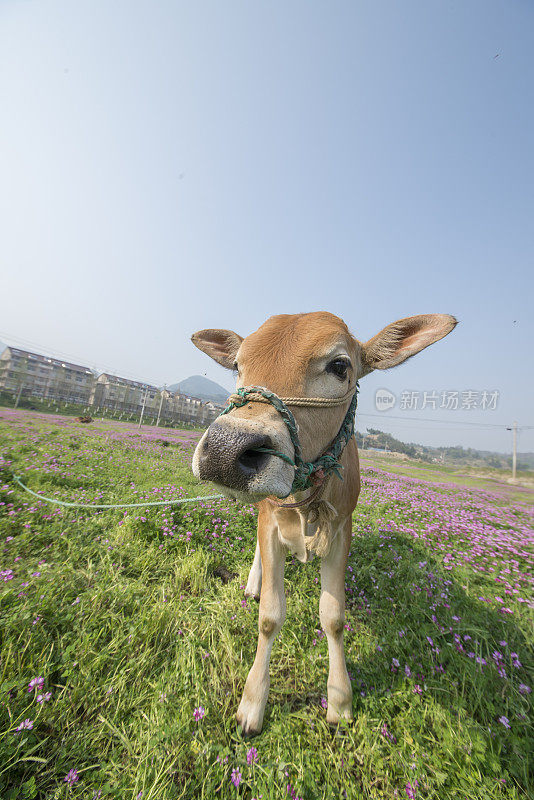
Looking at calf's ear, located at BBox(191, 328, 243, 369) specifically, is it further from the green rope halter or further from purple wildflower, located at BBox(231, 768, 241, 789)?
purple wildflower, located at BBox(231, 768, 241, 789)

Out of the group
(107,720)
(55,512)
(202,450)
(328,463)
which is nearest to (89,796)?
(107,720)

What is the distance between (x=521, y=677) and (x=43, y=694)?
11.9ft

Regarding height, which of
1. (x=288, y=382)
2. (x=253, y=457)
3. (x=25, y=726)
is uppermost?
(x=288, y=382)

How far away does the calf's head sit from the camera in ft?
4.03

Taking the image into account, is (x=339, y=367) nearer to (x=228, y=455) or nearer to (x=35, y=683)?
(x=228, y=455)

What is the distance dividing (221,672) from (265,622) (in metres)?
0.51

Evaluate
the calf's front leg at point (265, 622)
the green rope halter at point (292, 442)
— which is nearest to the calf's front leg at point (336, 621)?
the calf's front leg at point (265, 622)

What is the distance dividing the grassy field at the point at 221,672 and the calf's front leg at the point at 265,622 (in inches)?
4.8

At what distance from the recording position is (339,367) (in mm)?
1901

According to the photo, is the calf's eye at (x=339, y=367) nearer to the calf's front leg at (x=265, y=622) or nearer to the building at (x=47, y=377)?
the calf's front leg at (x=265, y=622)

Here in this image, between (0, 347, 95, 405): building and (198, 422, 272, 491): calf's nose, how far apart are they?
58884 millimetres

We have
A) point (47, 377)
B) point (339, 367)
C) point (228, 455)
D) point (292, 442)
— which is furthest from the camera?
point (47, 377)

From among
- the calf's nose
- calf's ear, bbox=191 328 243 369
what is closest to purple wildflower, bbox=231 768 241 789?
the calf's nose

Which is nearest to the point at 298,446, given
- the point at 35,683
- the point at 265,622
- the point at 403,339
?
the point at 403,339
